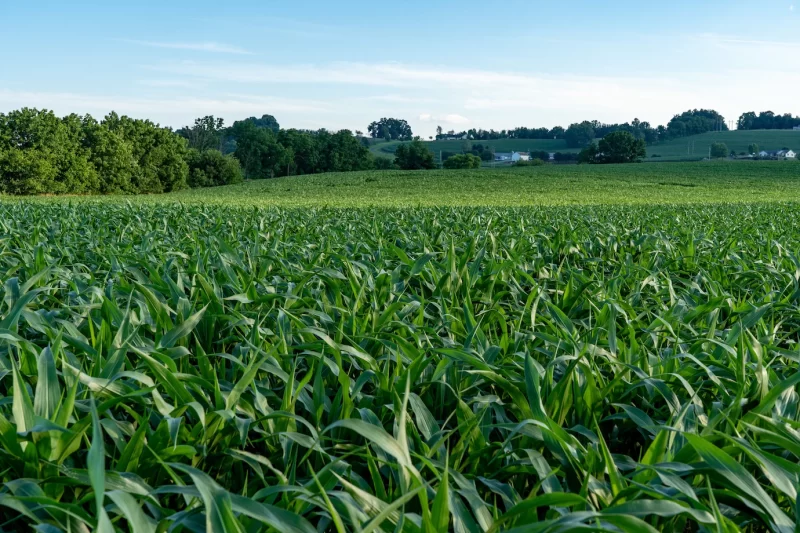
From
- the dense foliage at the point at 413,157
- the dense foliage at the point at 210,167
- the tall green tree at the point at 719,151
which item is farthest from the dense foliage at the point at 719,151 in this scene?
the dense foliage at the point at 210,167

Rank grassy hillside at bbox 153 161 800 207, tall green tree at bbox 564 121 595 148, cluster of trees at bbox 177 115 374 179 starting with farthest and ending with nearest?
tall green tree at bbox 564 121 595 148 → cluster of trees at bbox 177 115 374 179 → grassy hillside at bbox 153 161 800 207

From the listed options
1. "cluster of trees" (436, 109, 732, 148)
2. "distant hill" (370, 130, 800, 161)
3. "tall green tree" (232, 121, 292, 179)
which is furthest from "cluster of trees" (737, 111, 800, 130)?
"tall green tree" (232, 121, 292, 179)

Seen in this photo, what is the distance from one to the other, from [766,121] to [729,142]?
48.2m

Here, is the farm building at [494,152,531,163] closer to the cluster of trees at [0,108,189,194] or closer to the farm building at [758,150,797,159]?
the farm building at [758,150,797,159]

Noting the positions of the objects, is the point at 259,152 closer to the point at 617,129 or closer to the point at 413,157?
the point at 413,157

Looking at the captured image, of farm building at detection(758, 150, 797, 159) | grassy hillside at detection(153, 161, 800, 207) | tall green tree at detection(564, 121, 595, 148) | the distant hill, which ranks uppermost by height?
tall green tree at detection(564, 121, 595, 148)

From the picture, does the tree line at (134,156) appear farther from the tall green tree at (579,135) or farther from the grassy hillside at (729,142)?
the tall green tree at (579,135)

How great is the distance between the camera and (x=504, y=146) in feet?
490

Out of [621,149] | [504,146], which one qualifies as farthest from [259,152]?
[504,146]

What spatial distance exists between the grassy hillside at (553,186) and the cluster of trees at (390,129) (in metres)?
114

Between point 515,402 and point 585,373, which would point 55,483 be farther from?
point 585,373

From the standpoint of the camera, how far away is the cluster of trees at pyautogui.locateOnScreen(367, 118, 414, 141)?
6919 inches

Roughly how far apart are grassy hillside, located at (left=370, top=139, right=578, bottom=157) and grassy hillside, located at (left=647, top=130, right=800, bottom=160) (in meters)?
21.8

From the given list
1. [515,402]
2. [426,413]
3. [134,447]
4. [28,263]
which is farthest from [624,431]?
[28,263]
